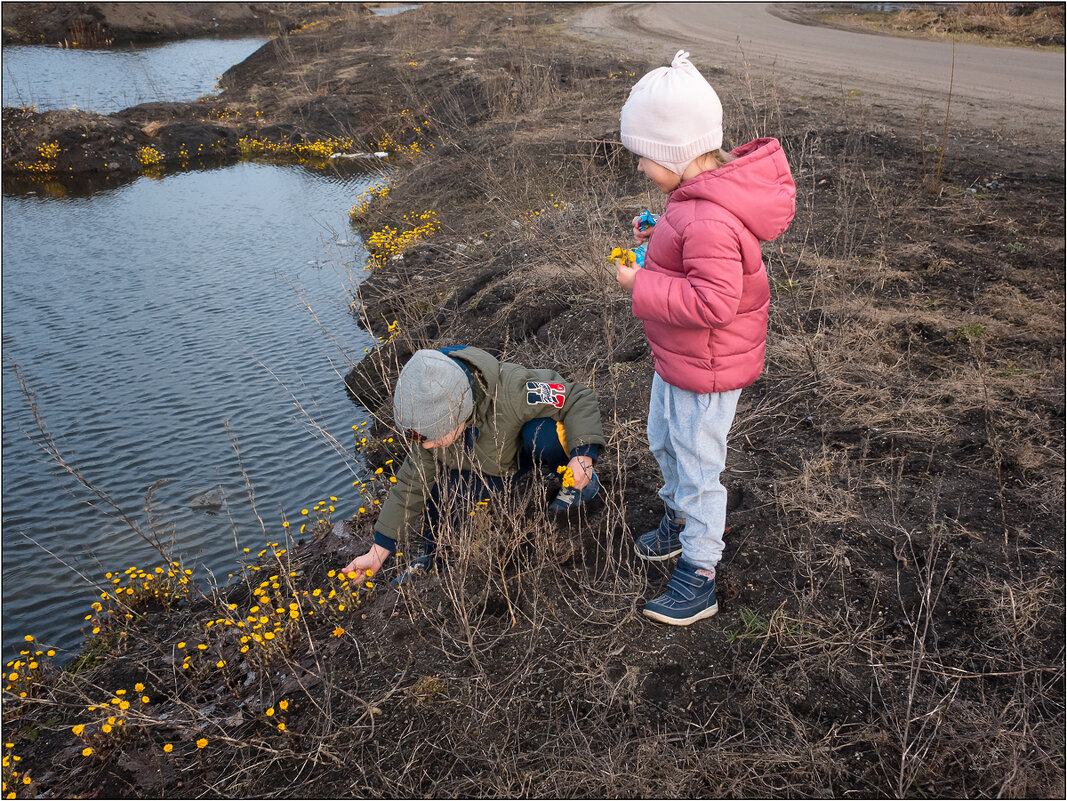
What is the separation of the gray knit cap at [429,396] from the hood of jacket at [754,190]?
0.96 metres

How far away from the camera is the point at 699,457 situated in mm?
2521

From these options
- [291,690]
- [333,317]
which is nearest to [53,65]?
[333,317]

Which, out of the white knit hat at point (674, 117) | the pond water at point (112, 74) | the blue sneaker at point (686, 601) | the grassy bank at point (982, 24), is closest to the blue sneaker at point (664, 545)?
the blue sneaker at point (686, 601)

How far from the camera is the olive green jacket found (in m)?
2.92

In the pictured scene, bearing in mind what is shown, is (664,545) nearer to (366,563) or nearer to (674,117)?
(366,563)

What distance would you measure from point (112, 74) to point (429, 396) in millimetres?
20701

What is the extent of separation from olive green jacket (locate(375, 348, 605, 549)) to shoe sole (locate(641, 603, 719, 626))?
26.8 inches

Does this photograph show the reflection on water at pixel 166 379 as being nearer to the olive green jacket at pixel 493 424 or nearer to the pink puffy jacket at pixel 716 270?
the olive green jacket at pixel 493 424

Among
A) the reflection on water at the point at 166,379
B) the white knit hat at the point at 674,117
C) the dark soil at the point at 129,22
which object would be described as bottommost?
the reflection on water at the point at 166,379

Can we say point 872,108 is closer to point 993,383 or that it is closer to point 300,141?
point 993,383

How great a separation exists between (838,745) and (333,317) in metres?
6.11

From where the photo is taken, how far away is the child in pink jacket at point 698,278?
7.18 feet

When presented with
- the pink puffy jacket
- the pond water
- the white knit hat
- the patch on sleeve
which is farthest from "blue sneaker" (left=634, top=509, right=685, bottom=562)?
the pond water

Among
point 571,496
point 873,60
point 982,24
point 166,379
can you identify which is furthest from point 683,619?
point 982,24
